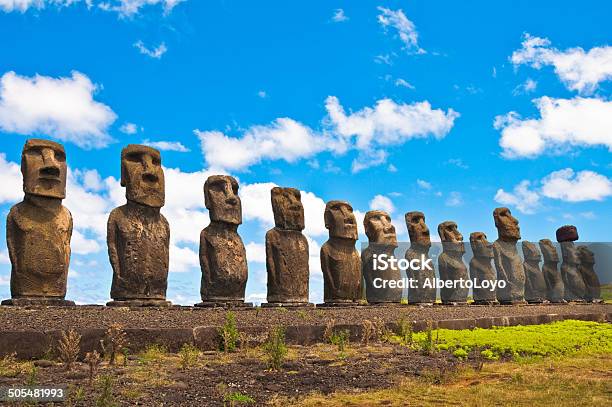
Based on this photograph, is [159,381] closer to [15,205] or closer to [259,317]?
[259,317]

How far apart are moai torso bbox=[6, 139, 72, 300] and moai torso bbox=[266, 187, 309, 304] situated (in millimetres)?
5285

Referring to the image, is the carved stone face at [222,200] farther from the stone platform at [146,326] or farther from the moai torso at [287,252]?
the stone platform at [146,326]

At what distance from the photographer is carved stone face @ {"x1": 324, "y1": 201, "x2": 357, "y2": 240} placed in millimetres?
17641

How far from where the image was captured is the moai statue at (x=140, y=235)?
12438 mm

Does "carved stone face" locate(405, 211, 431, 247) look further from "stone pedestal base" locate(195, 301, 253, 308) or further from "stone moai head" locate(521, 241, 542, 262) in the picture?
"stone pedestal base" locate(195, 301, 253, 308)

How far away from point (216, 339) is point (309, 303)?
25.0 feet

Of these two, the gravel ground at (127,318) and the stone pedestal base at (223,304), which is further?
the stone pedestal base at (223,304)

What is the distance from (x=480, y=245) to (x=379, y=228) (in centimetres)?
683

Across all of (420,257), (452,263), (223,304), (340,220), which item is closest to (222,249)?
(223,304)

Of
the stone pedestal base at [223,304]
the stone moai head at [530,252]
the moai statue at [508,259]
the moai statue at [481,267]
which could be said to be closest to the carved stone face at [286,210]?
the stone pedestal base at [223,304]

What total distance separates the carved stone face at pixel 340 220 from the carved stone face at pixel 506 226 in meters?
9.97

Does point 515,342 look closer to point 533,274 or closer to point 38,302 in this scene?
point 38,302

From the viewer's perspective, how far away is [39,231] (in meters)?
11.7

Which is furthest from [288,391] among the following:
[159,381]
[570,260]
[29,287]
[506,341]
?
[570,260]
